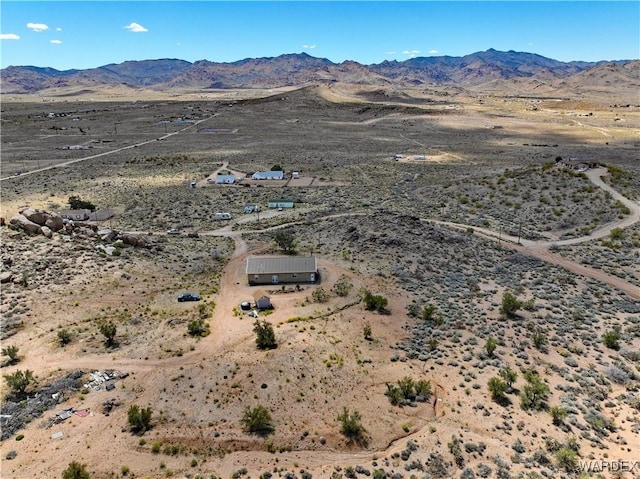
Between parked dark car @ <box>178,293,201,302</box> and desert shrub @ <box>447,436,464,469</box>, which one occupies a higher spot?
parked dark car @ <box>178,293,201,302</box>

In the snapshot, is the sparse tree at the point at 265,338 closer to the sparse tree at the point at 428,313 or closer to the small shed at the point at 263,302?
the small shed at the point at 263,302

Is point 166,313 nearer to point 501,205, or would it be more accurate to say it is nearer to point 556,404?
point 556,404

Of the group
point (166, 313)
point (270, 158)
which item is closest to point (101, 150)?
point (270, 158)

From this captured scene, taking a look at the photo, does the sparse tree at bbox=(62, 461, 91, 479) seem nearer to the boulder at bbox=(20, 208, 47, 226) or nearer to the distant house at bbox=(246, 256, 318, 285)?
the distant house at bbox=(246, 256, 318, 285)

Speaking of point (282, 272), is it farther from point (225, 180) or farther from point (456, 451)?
point (225, 180)

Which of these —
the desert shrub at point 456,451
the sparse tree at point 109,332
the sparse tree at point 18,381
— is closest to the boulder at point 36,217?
the sparse tree at point 109,332

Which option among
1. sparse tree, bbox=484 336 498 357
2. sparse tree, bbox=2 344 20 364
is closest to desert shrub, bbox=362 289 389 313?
sparse tree, bbox=484 336 498 357

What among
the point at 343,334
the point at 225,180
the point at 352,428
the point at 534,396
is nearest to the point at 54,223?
the point at 343,334
